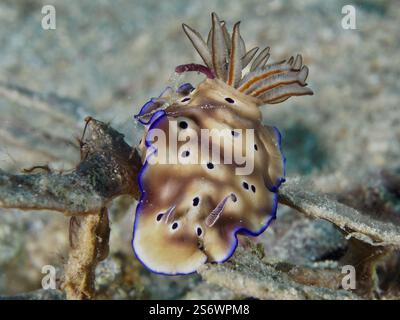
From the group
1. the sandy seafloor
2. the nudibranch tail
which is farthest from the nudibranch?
the sandy seafloor

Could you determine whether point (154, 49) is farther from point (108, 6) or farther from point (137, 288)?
point (137, 288)

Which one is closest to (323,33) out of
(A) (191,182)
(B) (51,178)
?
(A) (191,182)

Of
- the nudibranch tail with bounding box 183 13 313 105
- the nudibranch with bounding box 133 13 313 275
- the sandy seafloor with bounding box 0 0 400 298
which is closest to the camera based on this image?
the nudibranch with bounding box 133 13 313 275

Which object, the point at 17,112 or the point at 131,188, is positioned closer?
the point at 131,188

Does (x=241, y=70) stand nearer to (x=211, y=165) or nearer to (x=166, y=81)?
(x=211, y=165)

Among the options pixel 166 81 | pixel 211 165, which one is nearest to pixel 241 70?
pixel 211 165

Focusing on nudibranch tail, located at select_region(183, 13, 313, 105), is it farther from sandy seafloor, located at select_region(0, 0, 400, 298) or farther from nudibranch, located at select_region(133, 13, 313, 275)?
sandy seafloor, located at select_region(0, 0, 400, 298)

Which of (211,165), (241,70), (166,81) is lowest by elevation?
(211,165)
